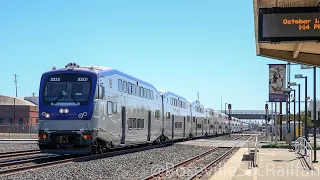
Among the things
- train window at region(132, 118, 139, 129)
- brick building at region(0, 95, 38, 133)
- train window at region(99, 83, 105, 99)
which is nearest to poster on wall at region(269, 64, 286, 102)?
train window at region(132, 118, 139, 129)

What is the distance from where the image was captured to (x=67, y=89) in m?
19.0

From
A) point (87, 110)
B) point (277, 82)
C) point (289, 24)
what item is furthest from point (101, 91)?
point (277, 82)

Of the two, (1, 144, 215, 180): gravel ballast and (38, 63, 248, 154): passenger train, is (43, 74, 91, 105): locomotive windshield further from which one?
(1, 144, 215, 180): gravel ballast

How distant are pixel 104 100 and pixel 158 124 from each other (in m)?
11.3

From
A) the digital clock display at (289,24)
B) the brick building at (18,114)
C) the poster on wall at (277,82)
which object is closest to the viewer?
the digital clock display at (289,24)

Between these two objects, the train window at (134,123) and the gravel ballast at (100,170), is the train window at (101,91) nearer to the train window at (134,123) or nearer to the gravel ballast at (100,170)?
the gravel ballast at (100,170)

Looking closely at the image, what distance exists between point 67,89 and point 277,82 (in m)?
21.2

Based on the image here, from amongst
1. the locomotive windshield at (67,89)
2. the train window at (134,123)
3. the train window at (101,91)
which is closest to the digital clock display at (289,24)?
the locomotive windshield at (67,89)

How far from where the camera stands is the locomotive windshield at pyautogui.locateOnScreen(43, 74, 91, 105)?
739 inches

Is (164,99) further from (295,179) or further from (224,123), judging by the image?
(224,123)

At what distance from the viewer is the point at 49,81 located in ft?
63.3

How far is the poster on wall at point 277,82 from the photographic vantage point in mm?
34969

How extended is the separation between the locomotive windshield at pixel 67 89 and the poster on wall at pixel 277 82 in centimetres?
2017

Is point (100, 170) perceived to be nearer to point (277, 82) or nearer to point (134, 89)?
point (134, 89)
